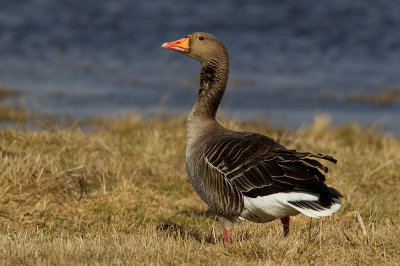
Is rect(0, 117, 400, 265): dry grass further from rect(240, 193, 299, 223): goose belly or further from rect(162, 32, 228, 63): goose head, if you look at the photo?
rect(162, 32, 228, 63): goose head

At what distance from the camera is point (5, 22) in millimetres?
26000

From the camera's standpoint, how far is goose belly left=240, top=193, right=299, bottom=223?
5.51 metres

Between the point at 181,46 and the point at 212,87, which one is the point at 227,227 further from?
the point at 181,46

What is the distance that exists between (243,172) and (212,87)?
1.35 meters

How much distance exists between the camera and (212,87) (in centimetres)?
689

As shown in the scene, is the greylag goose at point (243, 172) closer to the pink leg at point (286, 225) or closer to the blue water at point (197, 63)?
the pink leg at point (286, 225)

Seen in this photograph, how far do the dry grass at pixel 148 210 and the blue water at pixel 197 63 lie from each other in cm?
543

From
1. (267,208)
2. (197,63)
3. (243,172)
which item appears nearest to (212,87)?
(243,172)

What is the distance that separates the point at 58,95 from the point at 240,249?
1367 cm

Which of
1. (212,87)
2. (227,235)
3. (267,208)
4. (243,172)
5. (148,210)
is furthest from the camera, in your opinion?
(148,210)

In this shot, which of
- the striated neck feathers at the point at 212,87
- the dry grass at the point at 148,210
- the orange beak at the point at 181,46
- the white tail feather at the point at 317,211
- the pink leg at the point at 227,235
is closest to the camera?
the white tail feather at the point at 317,211

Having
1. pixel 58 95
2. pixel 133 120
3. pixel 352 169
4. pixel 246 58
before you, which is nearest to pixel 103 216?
pixel 352 169

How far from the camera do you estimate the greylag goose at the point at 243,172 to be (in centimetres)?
549

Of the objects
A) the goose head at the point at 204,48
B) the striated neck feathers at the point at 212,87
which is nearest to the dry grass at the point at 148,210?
the striated neck feathers at the point at 212,87
